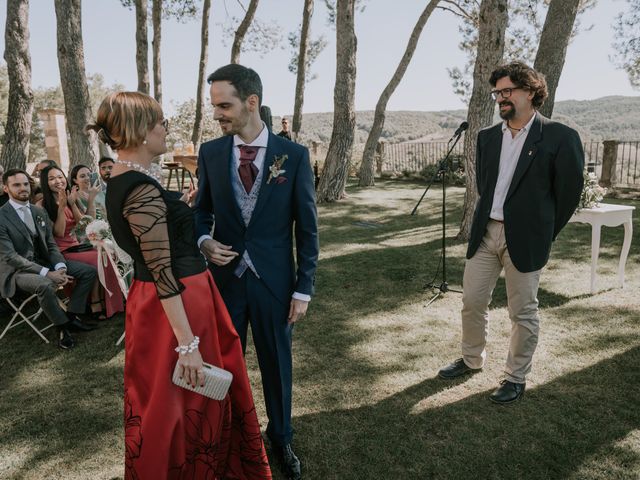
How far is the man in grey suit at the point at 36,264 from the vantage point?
15.2ft

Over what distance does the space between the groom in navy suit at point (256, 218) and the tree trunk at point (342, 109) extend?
415 inches

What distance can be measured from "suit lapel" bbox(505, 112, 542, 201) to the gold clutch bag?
2327 mm

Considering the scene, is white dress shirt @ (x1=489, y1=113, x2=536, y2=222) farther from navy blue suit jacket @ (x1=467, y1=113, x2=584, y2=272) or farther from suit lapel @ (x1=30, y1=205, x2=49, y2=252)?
suit lapel @ (x1=30, y1=205, x2=49, y2=252)

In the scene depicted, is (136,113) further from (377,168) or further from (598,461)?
(377,168)

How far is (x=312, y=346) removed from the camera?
4441 millimetres

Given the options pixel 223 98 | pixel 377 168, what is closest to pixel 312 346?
pixel 223 98

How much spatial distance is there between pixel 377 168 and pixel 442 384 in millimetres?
18654

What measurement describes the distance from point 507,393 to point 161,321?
8.37 ft

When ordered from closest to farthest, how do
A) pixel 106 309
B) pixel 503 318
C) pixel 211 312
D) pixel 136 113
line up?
pixel 136 113 < pixel 211 312 < pixel 503 318 < pixel 106 309

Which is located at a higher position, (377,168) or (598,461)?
(377,168)

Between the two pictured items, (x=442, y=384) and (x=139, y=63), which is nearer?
(x=442, y=384)

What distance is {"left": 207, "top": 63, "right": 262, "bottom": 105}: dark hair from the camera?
221cm

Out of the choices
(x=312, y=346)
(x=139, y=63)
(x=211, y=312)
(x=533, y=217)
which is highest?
(x=139, y=63)

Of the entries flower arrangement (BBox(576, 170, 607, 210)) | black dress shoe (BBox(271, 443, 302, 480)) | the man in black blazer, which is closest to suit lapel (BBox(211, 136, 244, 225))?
black dress shoe (BBox(271, 443, 302, 480))
